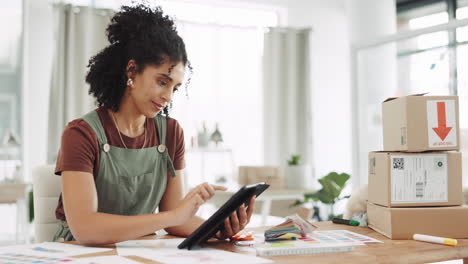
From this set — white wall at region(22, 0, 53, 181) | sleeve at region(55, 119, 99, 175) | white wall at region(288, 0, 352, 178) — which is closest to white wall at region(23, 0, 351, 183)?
white wall at region(288, 0, 352, 178)

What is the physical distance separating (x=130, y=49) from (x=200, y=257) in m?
0.70

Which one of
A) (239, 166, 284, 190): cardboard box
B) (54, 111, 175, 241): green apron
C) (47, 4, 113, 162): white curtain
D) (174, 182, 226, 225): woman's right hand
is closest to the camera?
(174, 182, 226, 225): woman's right hand

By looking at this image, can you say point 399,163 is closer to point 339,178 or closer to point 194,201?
point 194,201

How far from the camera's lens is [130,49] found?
4.61ft

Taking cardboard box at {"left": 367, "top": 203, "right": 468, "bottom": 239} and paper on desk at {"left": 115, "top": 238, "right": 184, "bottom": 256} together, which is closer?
paper on desk at {"left": 115, "top": 238, "right": 184, "bottom": 256}

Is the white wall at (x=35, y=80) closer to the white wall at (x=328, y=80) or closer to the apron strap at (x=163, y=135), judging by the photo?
the white wall at (x=328, y=80)

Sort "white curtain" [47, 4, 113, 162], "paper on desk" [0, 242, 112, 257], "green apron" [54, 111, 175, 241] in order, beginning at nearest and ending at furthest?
1. "paper on desk" [0, 242, 112, 257]
2. "green apron" [54, 111, 175, 241]
3. "white curtain" [47, 4, 113, 162]

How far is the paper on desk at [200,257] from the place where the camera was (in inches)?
36.4

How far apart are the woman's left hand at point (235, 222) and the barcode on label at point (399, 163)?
0.38 meters

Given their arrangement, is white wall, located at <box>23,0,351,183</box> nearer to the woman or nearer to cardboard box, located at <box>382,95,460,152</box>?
the woman

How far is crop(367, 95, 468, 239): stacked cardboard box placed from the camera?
48.1 inches

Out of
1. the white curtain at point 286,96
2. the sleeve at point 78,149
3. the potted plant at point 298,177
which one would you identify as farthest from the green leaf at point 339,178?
the sleeve at point 78,149

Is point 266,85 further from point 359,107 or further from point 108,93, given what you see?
point 108,93

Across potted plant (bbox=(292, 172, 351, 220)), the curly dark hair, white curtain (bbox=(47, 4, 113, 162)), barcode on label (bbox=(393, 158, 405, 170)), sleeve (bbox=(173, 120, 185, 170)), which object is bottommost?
potted plant (bbox=(292, 172, 351, 220))
